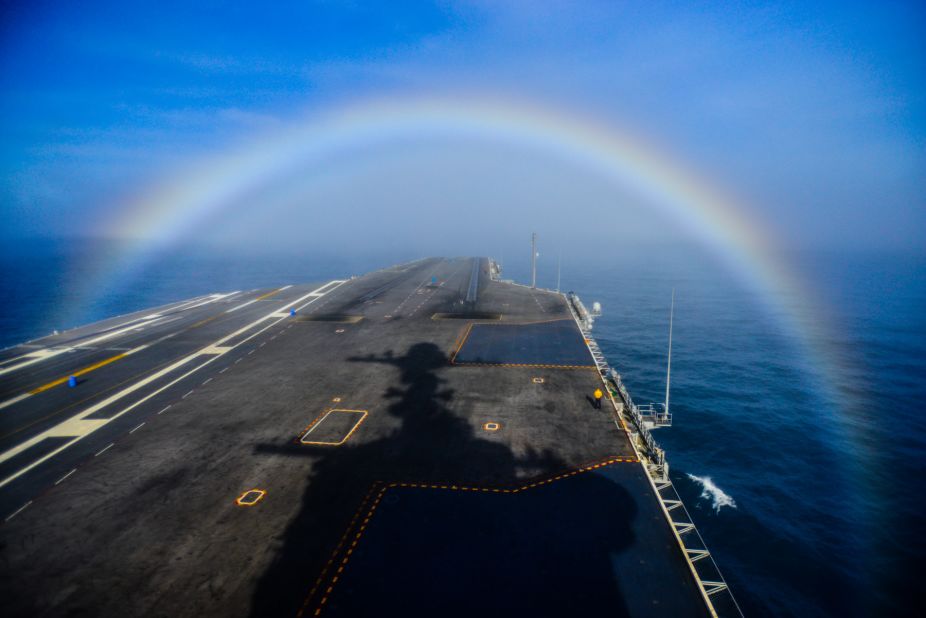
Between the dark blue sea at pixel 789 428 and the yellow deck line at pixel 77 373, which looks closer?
the dark blue sea at pixel 789 428

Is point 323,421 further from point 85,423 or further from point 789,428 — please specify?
point 789,428

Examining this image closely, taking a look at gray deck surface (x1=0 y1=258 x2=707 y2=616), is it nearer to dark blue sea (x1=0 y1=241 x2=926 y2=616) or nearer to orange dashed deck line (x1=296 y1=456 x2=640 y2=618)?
orange dashed deck line (x1=296 y1=456 x2=640 y2=618)

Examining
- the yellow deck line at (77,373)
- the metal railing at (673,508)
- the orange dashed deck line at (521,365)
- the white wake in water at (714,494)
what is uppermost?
the orange dashed deck line at (521,365)

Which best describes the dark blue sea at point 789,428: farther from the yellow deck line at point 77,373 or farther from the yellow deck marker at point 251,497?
the yellow deck line at point 77,373

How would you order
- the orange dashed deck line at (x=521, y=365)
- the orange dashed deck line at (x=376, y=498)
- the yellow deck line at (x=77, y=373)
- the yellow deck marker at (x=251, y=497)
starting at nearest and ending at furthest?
1. the orange dashed deck line at (x=376, y=498)
2. the yellow deck marker at (x=251, y=497)
3. the yellow deck line at (x=77, y=373)
4. the orange dashed deck line at (x=521, y=365)

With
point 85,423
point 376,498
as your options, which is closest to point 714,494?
point 376,498

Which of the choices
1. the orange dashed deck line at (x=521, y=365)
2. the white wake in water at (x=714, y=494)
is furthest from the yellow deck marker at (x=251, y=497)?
the white wake in water at (x=714, y=494)

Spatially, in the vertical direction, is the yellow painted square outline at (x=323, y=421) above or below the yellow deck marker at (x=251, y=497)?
above
